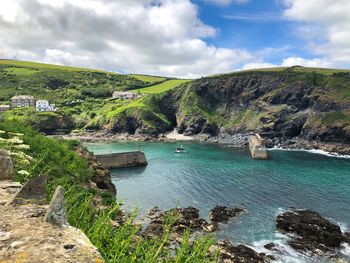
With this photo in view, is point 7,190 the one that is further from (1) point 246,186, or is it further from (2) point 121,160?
(2) point 121,160

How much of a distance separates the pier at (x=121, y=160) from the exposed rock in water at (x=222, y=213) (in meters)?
45.1

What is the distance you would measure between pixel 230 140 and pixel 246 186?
90362mm

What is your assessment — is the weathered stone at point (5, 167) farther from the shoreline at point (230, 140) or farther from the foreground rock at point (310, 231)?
the shoreline at point (230, 140)

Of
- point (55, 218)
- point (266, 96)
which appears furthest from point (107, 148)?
point (55, 218)

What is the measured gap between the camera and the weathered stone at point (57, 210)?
8.90 metres

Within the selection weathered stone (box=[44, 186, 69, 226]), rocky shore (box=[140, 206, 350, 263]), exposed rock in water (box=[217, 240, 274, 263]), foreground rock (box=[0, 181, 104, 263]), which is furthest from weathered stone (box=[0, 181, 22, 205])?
exposed rock in water (box=[217, 240, 274, 263])

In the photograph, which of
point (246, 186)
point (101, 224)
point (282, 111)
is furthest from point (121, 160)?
point (282, 111)

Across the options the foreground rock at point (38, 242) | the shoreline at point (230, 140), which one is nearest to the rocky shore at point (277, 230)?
the foreground rock at point (38, 242)

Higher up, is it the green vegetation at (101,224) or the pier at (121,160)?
the green vegetation at (101,224)

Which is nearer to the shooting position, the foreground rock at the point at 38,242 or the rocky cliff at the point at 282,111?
the foreground rock at the point at 38,242

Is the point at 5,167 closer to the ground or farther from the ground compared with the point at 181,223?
farther from the ground

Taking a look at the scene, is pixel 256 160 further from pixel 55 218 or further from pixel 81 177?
pixel 55 218

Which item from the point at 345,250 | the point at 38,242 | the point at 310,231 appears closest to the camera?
the point at 38,242

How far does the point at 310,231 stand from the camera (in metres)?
47.9
